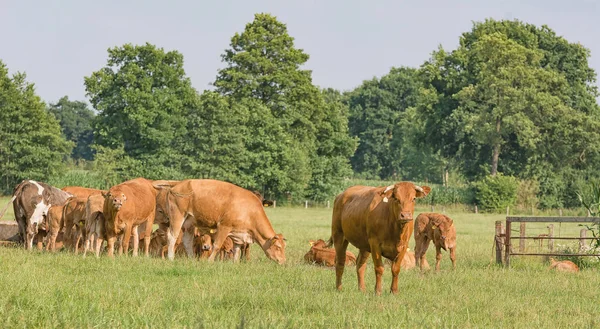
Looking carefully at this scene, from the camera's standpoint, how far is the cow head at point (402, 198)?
1193cm

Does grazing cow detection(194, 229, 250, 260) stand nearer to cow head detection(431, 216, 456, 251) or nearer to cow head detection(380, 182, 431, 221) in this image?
cow head detection(431, 216, 456, 251)

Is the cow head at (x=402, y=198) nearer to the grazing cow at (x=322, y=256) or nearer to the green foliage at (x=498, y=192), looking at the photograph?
the grazing cow at (x=322, y=256)

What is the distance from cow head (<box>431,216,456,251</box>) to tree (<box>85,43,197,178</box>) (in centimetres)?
4769

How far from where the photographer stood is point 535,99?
66875 millimetres

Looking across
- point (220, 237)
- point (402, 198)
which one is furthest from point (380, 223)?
point (220, 237)

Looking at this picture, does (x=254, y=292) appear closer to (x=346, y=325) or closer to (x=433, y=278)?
(x=346, y=325)

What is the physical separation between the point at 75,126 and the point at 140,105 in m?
86.3

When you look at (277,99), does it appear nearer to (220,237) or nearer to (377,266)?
(220,237)

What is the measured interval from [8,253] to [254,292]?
25.0 feet

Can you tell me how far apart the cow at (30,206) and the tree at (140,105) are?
44755 mm

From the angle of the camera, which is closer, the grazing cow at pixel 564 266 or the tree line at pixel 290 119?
the grazing cow at pixel 564 266

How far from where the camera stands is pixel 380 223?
41.2 feet

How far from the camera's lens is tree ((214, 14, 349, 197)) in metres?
64.6

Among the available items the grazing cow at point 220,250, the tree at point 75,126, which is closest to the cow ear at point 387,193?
the grazing cow at point 220,250
